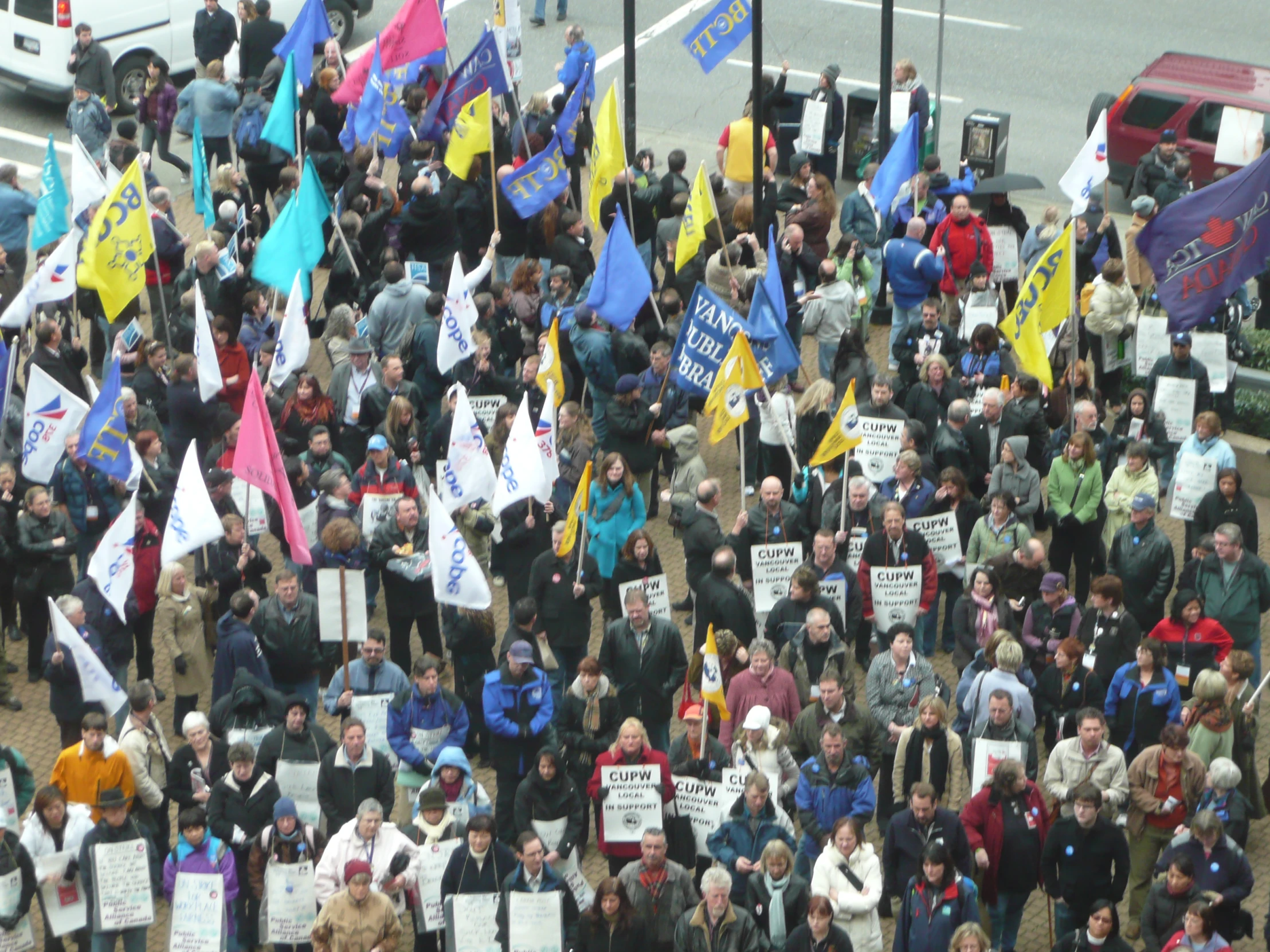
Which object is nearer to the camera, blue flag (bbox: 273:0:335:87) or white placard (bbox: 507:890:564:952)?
white placard (bbox: 507:890:564:952)

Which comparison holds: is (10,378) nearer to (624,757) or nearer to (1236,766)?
(624,757)

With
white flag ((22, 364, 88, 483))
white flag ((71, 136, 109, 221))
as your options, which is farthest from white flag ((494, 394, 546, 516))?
white flag ((71, 136, 109, 221))

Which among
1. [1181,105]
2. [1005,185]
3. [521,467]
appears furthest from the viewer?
[1181,105]

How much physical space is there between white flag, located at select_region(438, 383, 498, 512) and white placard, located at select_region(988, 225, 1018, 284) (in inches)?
259

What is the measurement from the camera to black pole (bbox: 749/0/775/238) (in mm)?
18906

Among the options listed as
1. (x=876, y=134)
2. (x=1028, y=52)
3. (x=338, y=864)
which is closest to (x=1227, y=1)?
(x=1028, y=52)

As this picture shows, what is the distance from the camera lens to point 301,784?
1297 cm

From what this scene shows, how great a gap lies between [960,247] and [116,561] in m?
8.58

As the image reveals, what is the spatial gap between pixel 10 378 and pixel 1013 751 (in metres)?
8.91

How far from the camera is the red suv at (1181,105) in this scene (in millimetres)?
22734

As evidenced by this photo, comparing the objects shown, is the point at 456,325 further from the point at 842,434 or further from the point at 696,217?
the point at 842,434

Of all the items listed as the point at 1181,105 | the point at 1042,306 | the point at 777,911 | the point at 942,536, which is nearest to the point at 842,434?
the point at 942,536

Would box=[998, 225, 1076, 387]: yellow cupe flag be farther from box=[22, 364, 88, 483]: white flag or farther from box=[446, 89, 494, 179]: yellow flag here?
box=[22, 364, 88, 483]: white flag

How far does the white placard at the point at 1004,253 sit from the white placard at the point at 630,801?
28.1 feet
